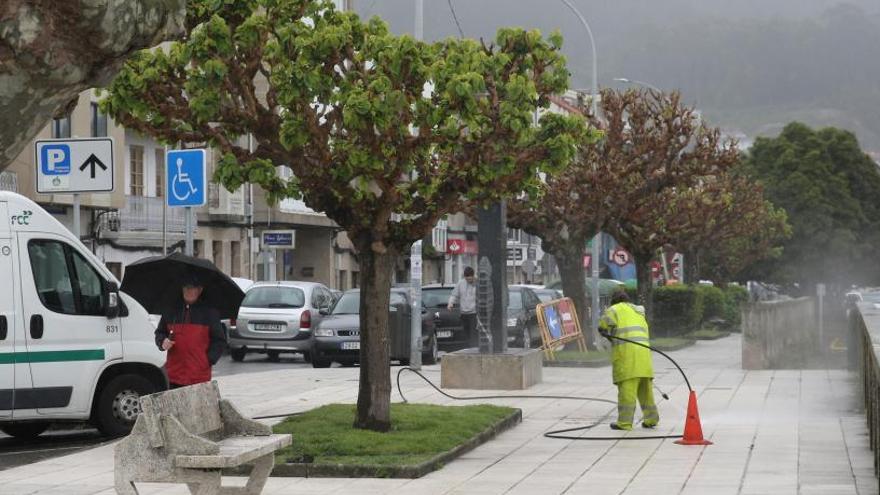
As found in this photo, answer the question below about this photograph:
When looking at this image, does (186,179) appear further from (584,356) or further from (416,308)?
(584,356)

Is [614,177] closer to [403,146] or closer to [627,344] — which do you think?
[627,344]

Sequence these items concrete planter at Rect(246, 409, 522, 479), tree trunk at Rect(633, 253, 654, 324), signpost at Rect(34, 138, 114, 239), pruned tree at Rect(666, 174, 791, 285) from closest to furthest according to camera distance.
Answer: concrete planter at Rect(246, 409, 522, 479) → signpost at Rect(34, 138, 114, 239) → tree trunk at Rect(633, 253, 654, 324) → pruned tree at Rect(666, 174, 791, 285)

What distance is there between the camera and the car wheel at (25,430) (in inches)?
684

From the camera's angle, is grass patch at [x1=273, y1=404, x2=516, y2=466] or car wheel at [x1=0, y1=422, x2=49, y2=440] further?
car wheel at [x1=0, y1=422, x2=49, y2=440]

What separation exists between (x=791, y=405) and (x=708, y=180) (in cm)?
3173

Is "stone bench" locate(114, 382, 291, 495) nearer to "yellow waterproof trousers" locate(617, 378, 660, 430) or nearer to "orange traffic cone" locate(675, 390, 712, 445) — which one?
"orange traffic cone" locate(675, 390, 712, 445)

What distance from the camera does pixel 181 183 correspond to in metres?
19.4

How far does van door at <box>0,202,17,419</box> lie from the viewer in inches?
619

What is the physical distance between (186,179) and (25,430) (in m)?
3.57

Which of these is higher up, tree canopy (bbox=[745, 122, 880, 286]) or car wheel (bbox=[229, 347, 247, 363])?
tree canopy (bbox=[745, 122, 880, 286])

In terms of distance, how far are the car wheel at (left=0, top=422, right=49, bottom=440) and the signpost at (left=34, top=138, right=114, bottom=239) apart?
79.7 inches

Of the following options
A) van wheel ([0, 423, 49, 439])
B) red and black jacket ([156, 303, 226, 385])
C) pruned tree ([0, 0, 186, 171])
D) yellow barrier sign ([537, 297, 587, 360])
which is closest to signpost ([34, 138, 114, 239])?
van wheel ([0, 423, 49, 439])

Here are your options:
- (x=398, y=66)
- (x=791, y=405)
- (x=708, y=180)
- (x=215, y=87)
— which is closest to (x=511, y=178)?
(x=398, y=66)

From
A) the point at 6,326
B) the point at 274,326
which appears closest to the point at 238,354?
the point at 274,326
